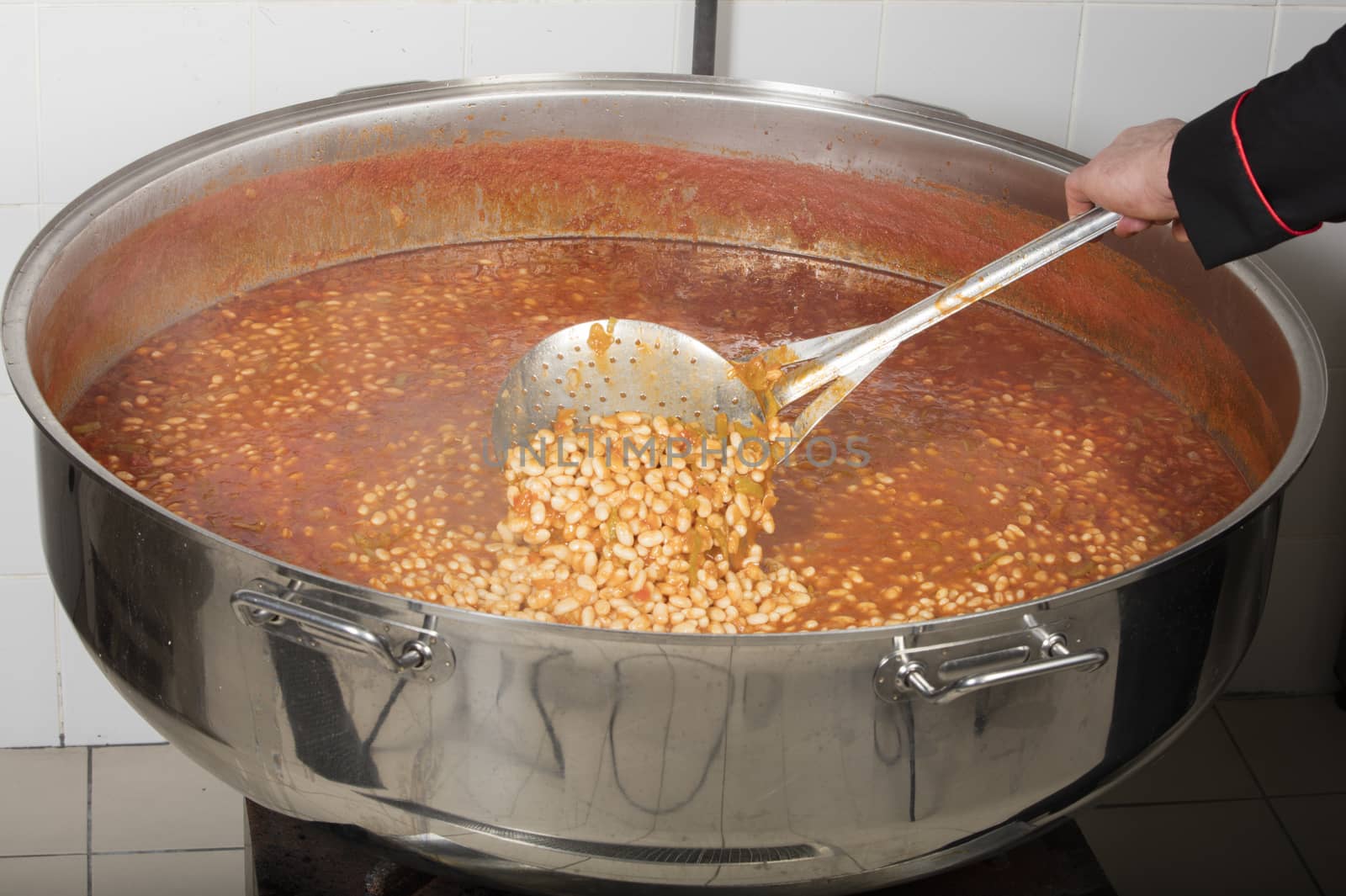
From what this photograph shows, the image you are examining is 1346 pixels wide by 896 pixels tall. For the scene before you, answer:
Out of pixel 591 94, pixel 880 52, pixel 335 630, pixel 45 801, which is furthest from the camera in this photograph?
pixel 45 801

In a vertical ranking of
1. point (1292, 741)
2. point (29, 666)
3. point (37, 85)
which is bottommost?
point (1292, 741)

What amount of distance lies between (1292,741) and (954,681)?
1844mm

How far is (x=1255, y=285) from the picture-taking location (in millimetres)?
1512

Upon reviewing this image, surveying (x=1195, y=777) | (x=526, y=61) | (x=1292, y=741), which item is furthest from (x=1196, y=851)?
(x=526, y=61)

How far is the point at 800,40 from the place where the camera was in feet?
6.70

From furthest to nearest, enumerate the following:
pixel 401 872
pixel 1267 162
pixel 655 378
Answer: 1. pixel 655 378
2. pixel 401 872
3. pixel 1267 162

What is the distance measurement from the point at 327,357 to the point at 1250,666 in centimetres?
191

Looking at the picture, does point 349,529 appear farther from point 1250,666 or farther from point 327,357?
point 1250,666

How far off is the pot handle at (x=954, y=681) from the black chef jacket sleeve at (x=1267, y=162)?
52 centimetres

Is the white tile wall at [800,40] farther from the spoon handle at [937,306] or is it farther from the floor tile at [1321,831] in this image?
the floor tile at [1321,831]

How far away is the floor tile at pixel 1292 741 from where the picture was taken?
239 cm

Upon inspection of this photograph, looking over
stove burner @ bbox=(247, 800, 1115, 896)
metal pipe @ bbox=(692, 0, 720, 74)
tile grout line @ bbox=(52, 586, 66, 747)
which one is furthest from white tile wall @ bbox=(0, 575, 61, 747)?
metal pipe @ bbox=(692, 0, 720, 74)

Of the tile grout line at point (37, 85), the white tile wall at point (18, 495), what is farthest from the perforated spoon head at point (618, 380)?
the white tile wall at point (18, 495)

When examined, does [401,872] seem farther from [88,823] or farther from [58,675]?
[58,675]
